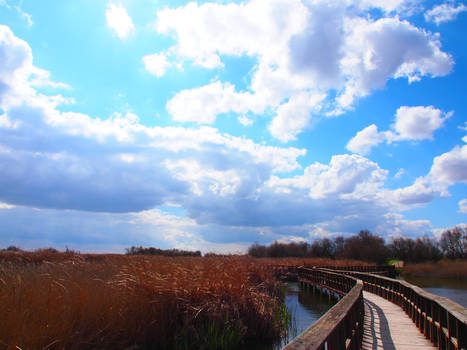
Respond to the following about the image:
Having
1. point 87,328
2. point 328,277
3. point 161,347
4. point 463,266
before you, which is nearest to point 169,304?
point 161,347

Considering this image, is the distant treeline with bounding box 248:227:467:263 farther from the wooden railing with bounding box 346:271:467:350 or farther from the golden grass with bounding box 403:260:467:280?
the wooden railing with bounding box 346:271:467:350

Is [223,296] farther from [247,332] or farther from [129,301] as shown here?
[129,301]

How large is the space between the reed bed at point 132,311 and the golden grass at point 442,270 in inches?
1903

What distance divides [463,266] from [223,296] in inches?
2058

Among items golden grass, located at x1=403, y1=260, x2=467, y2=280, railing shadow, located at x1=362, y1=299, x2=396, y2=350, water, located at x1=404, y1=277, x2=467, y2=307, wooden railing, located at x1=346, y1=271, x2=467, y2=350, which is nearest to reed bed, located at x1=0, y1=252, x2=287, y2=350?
railing shadow, located at x1=362, y1=299, x2=396, y2=350

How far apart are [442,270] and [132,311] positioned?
57219 millimetres

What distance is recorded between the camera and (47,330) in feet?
19.0

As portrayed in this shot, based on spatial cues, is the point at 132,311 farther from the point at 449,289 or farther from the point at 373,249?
the point at 373,249

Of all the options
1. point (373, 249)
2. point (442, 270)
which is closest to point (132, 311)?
point (442, 270)

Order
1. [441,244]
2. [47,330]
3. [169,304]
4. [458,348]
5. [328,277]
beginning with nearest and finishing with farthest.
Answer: [458,348]
[47,330]
[169,304]
[328,277]
[441,244]

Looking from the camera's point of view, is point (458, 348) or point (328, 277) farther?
point (328, 277)

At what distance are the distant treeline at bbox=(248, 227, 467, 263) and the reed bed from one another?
217 ft

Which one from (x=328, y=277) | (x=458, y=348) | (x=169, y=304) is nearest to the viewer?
(x=458, y=348)

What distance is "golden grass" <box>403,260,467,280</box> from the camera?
48.8 metres
